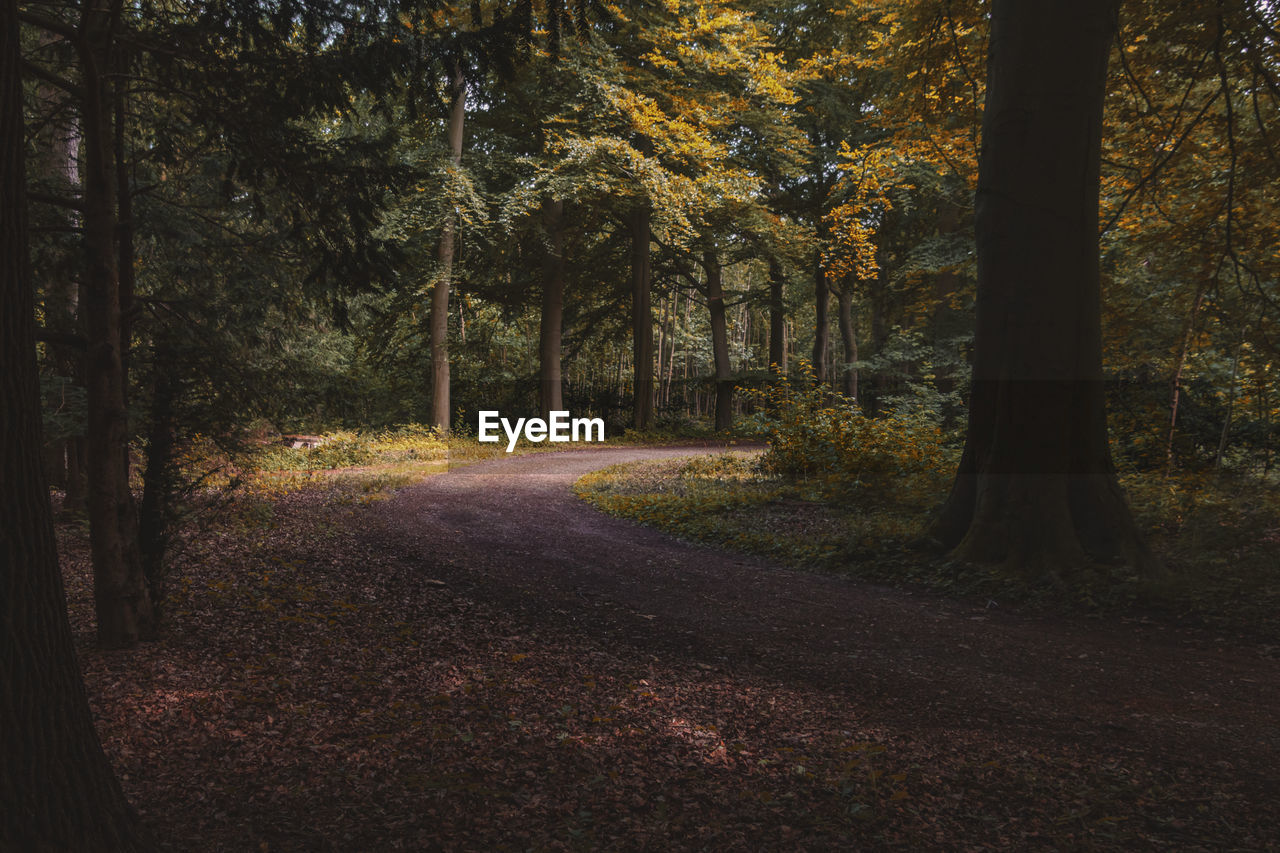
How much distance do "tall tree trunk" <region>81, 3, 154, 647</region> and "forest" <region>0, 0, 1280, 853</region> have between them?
3cm

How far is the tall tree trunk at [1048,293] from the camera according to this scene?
6480 mm

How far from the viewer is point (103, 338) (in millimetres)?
4512

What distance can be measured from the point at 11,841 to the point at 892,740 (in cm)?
337

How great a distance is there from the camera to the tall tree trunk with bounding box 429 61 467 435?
718 inches

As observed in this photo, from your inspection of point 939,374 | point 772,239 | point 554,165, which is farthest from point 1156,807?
point 772,239

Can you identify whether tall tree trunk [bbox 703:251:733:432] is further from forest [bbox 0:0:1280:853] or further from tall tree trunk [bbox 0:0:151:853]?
tall tree trunk [bbox 0:0:151:853]

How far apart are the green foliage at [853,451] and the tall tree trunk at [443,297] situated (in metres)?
9.31

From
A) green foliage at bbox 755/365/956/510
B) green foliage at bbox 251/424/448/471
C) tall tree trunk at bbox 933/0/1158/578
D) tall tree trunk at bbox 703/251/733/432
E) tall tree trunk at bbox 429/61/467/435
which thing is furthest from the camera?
tall tree trunk at bbox 703/251/733/432

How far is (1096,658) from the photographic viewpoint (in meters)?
4.78

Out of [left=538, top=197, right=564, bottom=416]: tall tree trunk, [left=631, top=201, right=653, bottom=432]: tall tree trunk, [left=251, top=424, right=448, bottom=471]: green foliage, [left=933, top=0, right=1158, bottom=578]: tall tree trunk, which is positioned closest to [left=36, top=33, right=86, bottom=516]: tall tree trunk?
[left=251, top=424, right=448, bottom=471]: green foliage

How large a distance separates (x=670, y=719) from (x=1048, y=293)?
199 inches

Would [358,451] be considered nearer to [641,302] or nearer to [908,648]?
[641,302]

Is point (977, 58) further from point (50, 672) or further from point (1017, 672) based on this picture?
point (50, 672)

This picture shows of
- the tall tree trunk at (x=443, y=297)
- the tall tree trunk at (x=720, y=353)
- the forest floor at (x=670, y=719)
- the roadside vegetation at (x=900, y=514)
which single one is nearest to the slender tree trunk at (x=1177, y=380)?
the roadside vegetation at (x=900, y=514)
